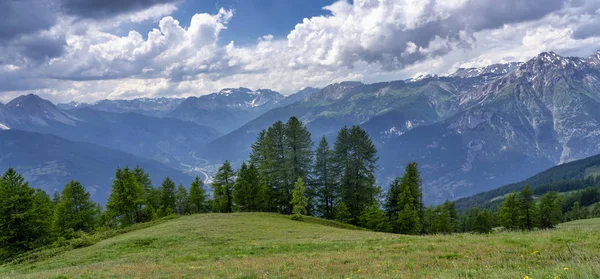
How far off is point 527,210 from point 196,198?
214 feet

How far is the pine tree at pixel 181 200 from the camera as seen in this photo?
6912cm

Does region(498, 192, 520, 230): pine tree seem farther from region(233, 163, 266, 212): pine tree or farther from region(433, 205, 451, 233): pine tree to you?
region(233, 163, 266, 212): pine tree

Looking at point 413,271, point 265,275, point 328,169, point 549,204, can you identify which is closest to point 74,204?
point 328,169

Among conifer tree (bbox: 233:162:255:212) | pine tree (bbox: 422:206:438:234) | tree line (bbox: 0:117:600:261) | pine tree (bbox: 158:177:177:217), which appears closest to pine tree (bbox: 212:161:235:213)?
tree line (bbox: 0:117:600:261)

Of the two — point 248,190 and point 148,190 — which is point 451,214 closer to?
point 248,190

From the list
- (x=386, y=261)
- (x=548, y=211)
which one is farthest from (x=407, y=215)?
(x=386, y=261)

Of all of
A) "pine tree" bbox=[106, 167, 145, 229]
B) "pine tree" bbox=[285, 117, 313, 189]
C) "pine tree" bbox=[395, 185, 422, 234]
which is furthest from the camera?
"pine tree" bbox=[285, 117, 313, 189]

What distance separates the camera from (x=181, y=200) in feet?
229

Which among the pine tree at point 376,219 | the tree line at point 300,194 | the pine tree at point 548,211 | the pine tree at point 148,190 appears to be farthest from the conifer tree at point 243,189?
the pine tree at point 548,211

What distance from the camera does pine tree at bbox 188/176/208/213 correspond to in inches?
2680

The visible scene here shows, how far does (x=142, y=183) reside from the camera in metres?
65.2

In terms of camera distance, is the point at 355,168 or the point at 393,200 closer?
the point at 355,168

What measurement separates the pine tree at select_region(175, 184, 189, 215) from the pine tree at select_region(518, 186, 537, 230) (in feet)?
219

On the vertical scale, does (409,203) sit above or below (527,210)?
above
